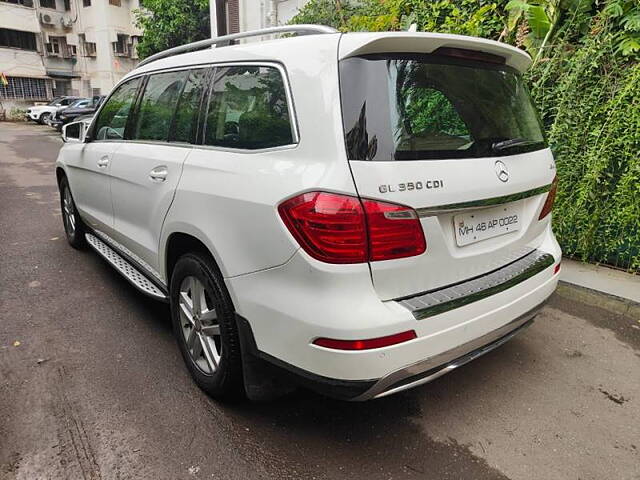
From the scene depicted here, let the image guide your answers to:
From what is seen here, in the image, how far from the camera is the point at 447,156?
208 cm

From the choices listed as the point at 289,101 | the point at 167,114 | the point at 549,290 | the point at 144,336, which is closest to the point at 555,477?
the point at 549,290

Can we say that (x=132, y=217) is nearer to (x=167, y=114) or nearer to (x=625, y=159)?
(x=167, y=114)

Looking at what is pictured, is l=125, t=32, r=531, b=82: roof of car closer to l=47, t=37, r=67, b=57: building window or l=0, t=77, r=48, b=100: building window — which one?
l=0, t=77, r=48, b=100: building window

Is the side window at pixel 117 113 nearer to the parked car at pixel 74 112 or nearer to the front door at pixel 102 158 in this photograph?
the front door at pixel 102 158

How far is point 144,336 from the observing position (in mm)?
3330

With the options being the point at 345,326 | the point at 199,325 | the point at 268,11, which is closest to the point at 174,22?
the point at 268,11

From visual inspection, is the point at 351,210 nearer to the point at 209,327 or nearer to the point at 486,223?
the point at 486,223

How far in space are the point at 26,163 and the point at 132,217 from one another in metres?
10.9

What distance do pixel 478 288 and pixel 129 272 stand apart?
2474mm

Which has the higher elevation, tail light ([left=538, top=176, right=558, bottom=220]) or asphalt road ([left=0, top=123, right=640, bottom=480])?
tail light ([left=538, top=176, right=558, bottom=220])

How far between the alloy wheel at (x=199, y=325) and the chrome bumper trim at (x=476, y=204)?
1.16 m

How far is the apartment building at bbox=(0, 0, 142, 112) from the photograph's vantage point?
31906 mm

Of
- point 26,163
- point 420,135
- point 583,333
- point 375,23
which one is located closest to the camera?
point 420,135

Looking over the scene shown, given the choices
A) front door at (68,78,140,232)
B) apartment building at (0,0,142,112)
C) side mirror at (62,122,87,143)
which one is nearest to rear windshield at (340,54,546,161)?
front door at (68,78,140,232)
